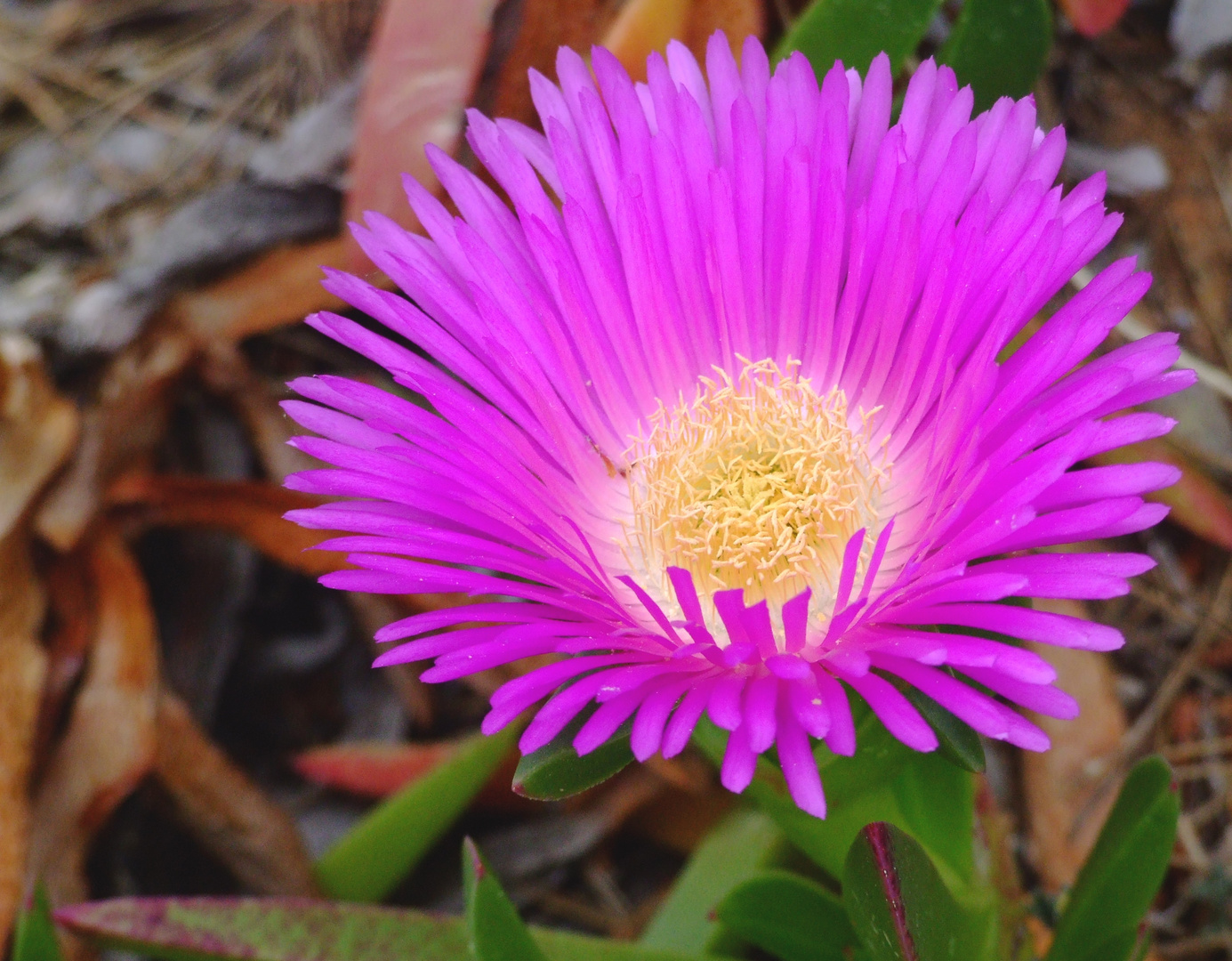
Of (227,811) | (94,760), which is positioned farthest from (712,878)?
(94,760)

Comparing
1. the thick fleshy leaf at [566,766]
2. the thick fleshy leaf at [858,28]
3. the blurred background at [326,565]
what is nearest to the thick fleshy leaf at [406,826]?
the blurred background at [326,565]

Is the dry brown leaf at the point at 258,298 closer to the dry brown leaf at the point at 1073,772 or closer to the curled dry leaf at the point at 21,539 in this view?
the curled dry leaf at the point at 21,539

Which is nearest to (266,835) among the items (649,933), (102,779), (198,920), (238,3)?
(102,779)

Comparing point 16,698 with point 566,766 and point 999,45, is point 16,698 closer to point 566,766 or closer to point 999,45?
point 566,766

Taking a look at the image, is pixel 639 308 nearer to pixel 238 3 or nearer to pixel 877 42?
pixel 877 42

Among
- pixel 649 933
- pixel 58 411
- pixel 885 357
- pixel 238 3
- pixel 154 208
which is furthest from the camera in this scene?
pixel 238 3

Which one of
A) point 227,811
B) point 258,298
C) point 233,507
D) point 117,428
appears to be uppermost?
point 258,298
